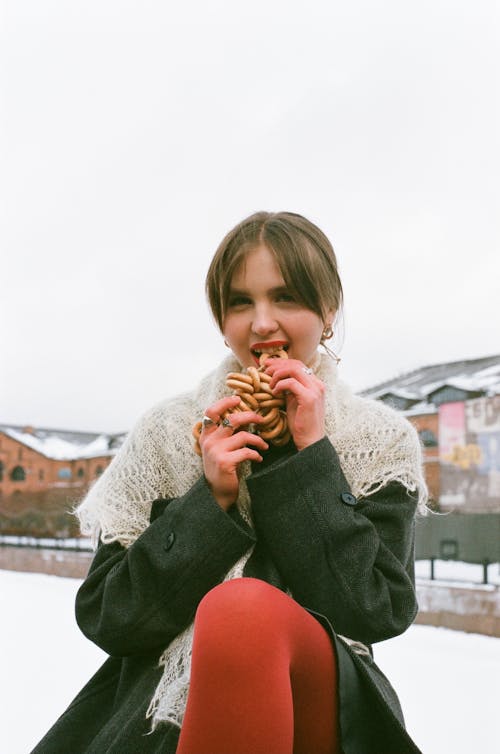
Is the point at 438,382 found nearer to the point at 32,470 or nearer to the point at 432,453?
the point at 432,453

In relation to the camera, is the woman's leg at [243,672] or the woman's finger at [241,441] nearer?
the woman's leg at [243,672]

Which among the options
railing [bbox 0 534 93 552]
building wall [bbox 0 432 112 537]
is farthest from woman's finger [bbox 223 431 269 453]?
building wall [bbox 0 432 112 537]

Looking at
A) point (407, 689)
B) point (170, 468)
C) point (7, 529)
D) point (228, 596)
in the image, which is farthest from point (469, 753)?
point (7, 529)

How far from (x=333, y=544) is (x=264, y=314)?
413 mm

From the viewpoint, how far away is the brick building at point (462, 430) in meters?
5.00

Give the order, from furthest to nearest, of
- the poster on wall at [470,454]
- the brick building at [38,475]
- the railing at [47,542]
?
the brick building at [38,475] → the railing at [47,542] → the poster on wall at [470,454]

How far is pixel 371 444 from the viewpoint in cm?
121

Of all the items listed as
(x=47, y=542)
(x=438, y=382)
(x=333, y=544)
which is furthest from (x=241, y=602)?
(x=47, y=542)

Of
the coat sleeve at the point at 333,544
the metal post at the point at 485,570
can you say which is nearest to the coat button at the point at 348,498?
the coat sleeve at the point at 333,544

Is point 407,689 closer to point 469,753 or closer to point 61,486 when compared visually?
point 469,753

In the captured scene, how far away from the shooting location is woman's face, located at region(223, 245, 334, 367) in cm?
121

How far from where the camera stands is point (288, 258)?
120 cm

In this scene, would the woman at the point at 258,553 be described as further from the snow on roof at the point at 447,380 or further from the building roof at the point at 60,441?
the building roof at the point at 60,441

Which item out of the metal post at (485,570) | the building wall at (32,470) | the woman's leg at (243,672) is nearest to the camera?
the woman's leg at (243,672)
